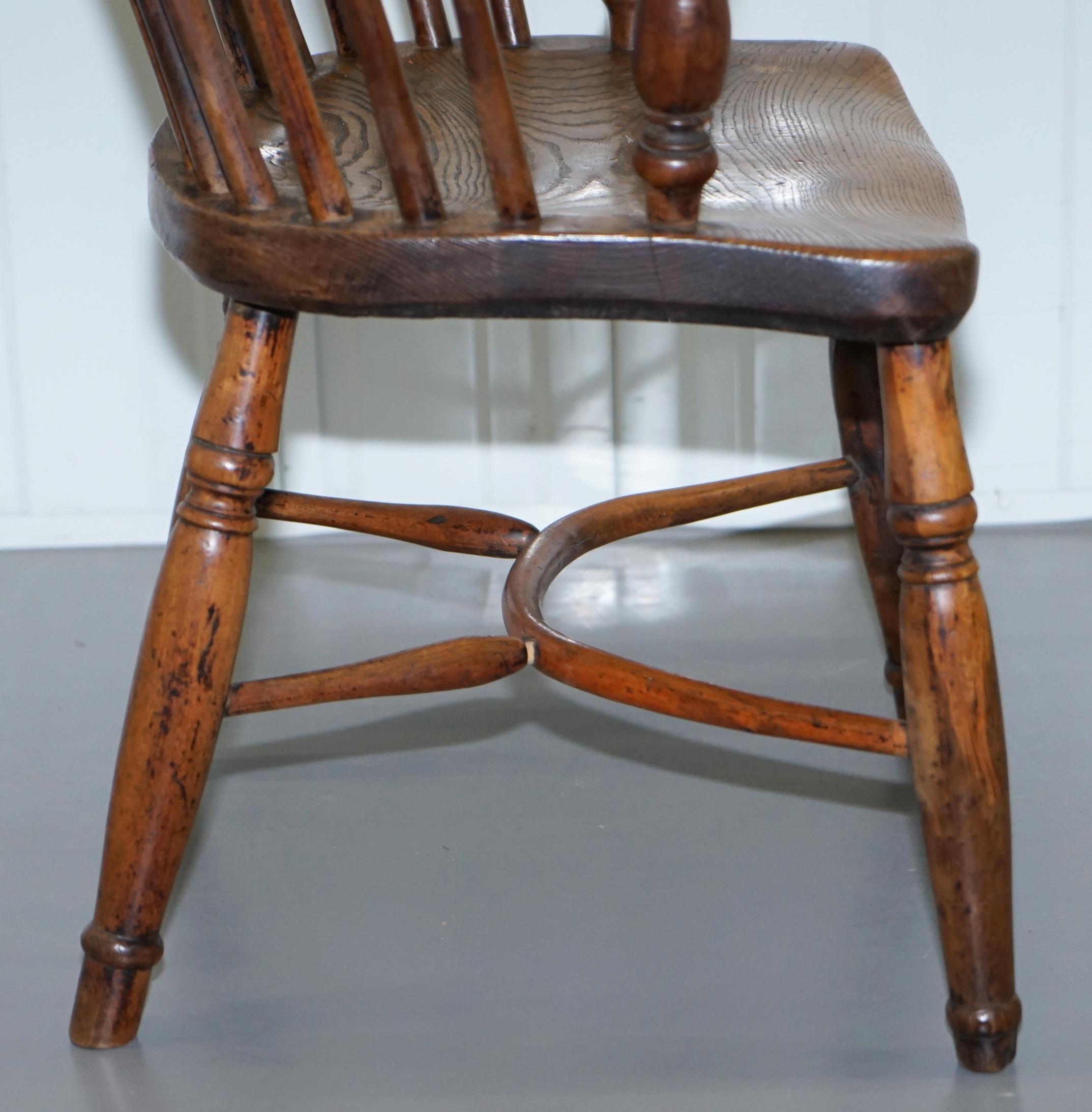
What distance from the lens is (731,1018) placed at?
74cm

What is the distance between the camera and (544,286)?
2.02 ft

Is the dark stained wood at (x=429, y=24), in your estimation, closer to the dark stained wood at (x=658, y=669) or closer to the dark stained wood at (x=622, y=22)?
the dark stained wood at (x=622, y=22)

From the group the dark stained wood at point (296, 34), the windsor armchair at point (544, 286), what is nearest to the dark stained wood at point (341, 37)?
the dark stained wood at point (296, 34)

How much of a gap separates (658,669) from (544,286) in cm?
27

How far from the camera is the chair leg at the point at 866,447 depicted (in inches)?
37.5

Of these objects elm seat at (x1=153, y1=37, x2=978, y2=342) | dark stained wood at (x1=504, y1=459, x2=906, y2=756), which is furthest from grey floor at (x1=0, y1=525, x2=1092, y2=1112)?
elm seat at (x1=153, y1=37, x2=978, y2=342)

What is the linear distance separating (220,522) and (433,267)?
0.16 metres

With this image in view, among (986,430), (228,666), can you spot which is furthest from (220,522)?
(986,430)

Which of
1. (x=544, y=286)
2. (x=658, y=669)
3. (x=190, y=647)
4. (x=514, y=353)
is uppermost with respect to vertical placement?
(x=544, y=286)

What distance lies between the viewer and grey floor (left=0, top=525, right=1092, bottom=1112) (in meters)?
0.71

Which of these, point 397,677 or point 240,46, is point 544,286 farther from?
point 240,46

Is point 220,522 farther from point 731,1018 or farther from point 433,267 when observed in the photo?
point 731,1018

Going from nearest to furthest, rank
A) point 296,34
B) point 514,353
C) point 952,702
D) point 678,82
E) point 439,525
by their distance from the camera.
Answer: point 678,82 < point 952,702 < point 296,34 < point 439,525 < point 514,353

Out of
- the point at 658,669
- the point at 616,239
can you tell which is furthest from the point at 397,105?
the point at 658,669
